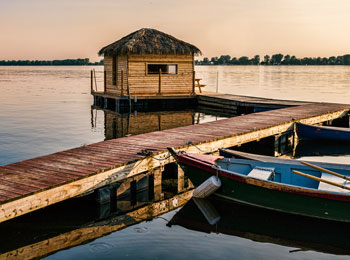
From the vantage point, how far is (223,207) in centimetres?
1066

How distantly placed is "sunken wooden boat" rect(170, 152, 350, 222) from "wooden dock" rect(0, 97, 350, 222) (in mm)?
1336

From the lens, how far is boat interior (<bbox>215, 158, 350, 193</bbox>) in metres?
10.2

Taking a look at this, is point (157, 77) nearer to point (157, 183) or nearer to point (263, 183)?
point (157, 183)

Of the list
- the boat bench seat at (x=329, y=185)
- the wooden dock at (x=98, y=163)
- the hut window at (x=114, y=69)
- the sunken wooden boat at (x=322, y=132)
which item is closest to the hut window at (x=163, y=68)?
the hut window at (x=114, y=69)

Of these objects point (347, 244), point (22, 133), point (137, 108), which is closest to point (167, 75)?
point (137, 108)

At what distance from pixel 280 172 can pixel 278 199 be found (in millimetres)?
1134

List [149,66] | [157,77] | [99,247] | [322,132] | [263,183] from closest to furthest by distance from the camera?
[99,247] → [263,183] → [322,132] → [157,77] → [149,66]

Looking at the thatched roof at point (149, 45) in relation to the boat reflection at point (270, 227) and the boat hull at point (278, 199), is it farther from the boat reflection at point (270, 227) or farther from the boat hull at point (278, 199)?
the boat reflection at point (270, 227)

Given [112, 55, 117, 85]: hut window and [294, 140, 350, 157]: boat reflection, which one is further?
[112, 55, 117, 85]: hut window

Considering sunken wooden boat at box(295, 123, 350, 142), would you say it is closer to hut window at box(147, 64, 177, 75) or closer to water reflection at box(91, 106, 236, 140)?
water reflection at box(91, 106, 236, 140)

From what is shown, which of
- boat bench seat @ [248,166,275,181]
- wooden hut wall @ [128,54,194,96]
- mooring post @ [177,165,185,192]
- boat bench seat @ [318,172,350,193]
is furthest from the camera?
wooden hut wall @ [128,54,194,96]

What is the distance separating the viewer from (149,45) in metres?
28.3

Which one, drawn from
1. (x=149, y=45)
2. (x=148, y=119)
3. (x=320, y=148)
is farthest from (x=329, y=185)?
(x=149, y=45)

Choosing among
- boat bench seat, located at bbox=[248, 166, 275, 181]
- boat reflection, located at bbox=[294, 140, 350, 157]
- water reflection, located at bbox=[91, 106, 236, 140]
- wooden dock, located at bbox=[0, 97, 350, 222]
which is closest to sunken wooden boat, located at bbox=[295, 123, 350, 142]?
boat reflection, located at bbox=[294, 140, 350, 157]
